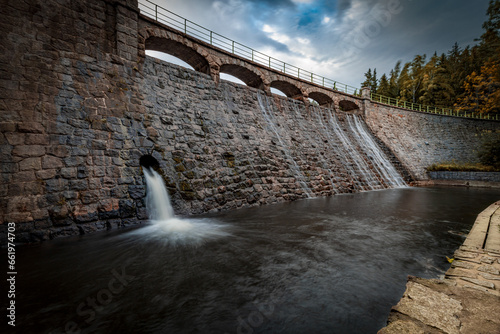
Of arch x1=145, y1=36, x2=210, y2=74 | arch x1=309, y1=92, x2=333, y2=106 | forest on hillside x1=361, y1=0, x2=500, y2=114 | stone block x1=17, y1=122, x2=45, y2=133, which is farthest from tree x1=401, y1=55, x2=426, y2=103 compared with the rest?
stone block x1=17, y1=122, x2=45, y2=133

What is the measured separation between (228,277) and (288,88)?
593 inches

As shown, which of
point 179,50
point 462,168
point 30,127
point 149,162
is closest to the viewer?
point 30,127

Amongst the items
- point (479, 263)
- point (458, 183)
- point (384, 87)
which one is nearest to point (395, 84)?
point (384, 87)

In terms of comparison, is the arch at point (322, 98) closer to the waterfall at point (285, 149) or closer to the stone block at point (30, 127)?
the waterfall at point (285, 149)

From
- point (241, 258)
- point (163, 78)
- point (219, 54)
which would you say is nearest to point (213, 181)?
point (241, 258)

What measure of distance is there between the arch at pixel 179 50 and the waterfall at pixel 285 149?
3.66 metres

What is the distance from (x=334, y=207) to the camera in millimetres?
7781

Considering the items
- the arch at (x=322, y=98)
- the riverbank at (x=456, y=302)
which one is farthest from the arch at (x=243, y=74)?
the riverbank at (x=456, y=302)

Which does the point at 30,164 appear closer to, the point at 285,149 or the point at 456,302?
the point at 456,302

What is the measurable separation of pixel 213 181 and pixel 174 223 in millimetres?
2166

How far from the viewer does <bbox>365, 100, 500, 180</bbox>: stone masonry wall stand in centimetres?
1966

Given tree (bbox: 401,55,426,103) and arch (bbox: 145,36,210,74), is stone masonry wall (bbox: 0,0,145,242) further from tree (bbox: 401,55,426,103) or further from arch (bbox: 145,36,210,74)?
tree (bbox: 401,55,426,103)

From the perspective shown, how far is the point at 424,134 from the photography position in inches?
895

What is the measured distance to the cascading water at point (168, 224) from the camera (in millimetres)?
4620
